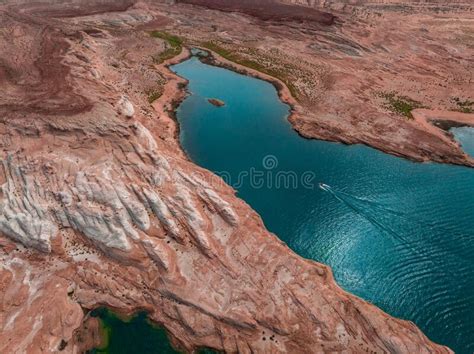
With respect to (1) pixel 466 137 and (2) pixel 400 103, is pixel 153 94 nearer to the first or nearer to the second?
(2) pixel 400 103

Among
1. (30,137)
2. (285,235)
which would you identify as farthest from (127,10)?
(285,235)

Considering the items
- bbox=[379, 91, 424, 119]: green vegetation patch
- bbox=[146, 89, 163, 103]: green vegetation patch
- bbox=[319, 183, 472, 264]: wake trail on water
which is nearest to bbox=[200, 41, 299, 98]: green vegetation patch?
bbox=[379, 91, 424, 119]: green vegetation patch

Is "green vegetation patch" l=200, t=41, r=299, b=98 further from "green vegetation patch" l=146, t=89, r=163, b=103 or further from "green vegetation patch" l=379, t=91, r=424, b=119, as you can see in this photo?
"green vegetation patch" l=146, t=89, r=163, b=103

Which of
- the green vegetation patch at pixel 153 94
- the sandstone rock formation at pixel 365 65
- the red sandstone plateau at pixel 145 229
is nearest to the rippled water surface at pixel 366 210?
the red sandstone plateau at pixel 145 229

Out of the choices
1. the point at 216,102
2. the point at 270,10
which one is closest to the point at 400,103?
the point at 216,102

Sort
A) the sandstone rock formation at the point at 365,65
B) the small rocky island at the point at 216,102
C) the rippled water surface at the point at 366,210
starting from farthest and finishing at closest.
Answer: the small rocky island at the point at 216,102 → the sandstone rock formation at the point at 365,65 → the rippled water surface at the point at 366,210

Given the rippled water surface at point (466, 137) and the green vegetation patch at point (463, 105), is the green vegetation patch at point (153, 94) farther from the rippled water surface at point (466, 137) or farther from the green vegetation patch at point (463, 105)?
the green vegetation patch at point (463, 105)

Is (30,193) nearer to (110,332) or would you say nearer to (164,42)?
(110,332)
